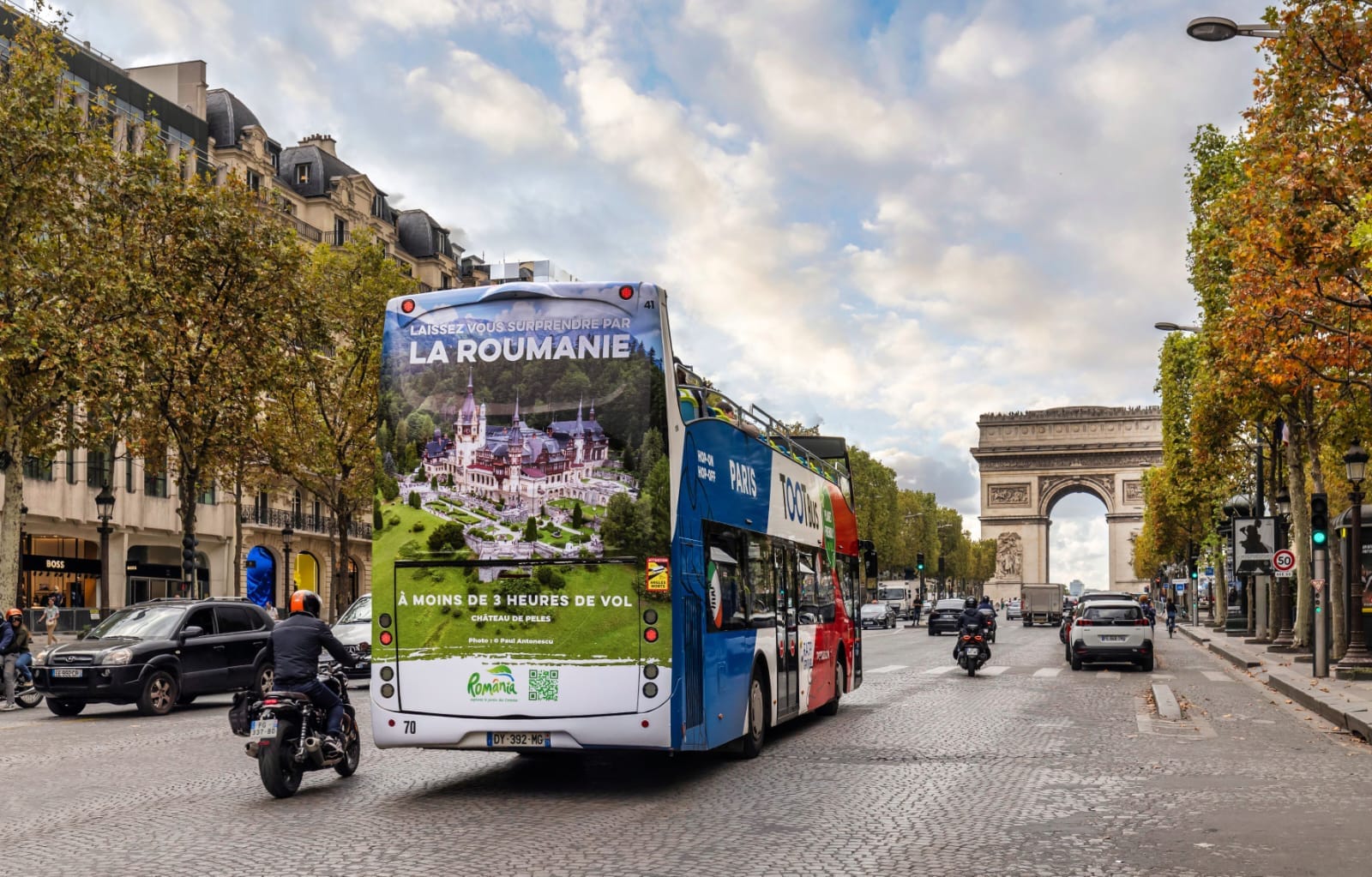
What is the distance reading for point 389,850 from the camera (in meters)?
8.52

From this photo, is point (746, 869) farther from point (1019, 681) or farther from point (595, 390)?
point (1019, 681)

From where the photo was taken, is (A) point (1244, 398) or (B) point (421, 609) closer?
(B) point (421, 609)

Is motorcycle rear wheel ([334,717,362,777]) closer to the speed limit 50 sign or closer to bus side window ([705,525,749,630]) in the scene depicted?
bus side window ([705,525,749,630])

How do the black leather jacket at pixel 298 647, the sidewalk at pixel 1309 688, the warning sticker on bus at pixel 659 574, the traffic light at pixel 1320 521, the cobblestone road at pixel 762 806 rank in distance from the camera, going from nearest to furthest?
the cobblestone road at pixel 762 806 → the warning sticker on bus at pixel 659 574 → the black leather jacket at pixel 298 647 → the sidewalk at pixel 1309 688 → the traffic light at pixel 1320 521

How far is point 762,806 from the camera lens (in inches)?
404

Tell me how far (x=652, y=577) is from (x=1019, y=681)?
16.0 metres

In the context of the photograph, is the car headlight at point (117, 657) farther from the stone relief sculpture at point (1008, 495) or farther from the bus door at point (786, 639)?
the stone relief sculpture at point (1008, 495)

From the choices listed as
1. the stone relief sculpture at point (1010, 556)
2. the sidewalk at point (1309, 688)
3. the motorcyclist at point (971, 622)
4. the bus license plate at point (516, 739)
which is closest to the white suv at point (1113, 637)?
the sidewalk at point (1309, 688)

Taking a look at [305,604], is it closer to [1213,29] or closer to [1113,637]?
[1213,29]

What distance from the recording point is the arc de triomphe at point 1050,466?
102625 millimetres

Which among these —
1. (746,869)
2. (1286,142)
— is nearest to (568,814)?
(746,869)

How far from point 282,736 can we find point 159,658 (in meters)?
9.65

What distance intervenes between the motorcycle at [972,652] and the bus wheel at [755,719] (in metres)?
13.6

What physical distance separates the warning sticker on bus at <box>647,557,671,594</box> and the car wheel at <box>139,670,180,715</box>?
1112 centimetres
